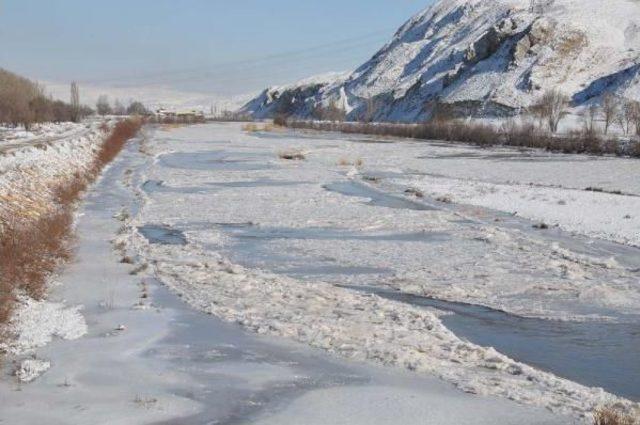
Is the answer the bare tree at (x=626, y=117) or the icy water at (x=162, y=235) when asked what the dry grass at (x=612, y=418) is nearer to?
the icy water at (x=162, y=235)

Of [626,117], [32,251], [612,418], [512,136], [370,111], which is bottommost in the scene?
[612,418]

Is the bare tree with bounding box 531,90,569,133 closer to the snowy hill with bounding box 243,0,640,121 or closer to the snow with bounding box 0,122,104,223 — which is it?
the snowy hill with bounding box 243,0,640,121

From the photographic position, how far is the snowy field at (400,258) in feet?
31.9

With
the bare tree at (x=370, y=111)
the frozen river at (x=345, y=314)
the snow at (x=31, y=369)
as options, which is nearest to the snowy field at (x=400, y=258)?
the frozen river at (x=345, y=314)

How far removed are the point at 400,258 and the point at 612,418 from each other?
971 cm

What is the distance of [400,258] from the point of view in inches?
646

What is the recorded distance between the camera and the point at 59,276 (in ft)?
44.7

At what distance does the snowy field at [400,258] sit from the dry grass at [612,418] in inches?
14.4

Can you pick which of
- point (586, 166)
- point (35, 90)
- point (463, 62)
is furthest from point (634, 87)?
point (35, 90)

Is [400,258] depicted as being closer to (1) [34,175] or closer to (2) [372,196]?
(2) [372,196]

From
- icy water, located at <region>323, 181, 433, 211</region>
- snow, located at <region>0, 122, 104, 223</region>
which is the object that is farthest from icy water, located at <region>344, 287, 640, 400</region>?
icy water, located at <region>323, 181, 433, 211</region>

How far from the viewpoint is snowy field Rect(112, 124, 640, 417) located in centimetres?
973

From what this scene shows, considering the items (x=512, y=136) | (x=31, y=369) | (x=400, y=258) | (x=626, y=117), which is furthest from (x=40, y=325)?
(x=626, y=117)

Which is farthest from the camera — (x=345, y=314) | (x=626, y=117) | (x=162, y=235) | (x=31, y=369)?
(x=626, y=117)
